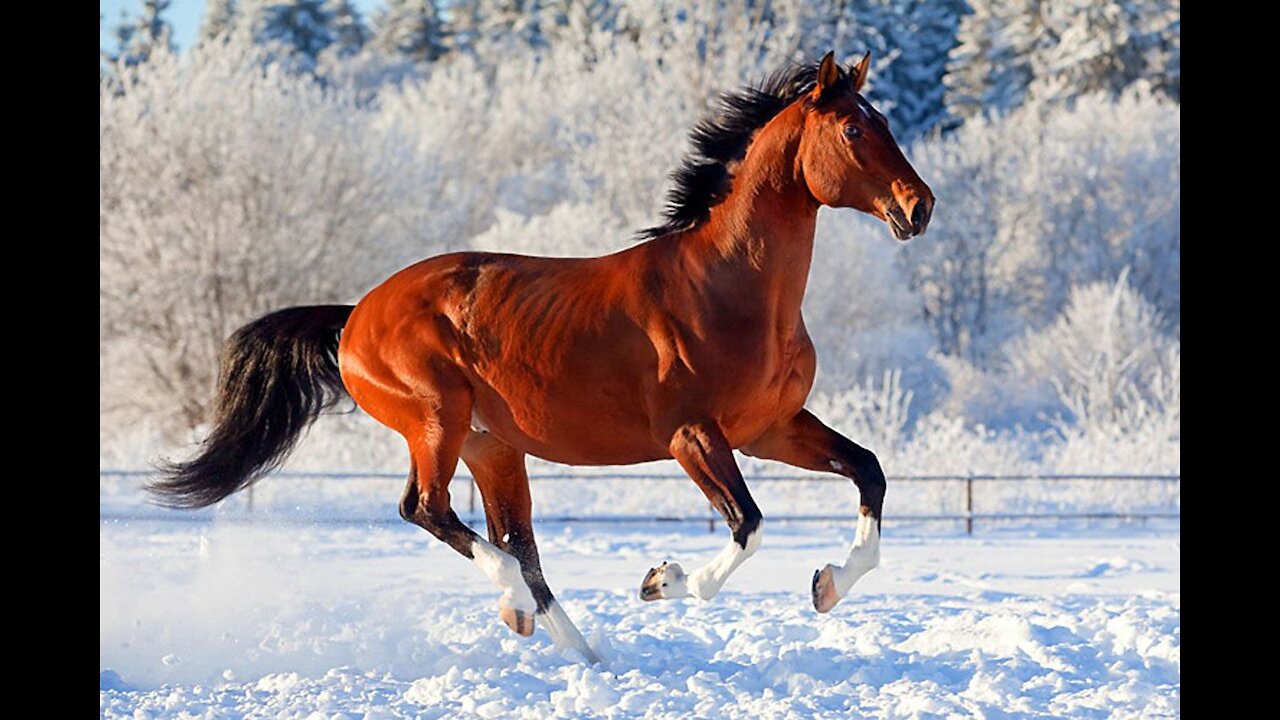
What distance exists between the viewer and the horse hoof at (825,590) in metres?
5.23

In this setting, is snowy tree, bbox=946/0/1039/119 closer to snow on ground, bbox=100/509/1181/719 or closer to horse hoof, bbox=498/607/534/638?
snow on ground, bbox=100/509/1181/719

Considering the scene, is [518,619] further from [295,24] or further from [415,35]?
[415,35]

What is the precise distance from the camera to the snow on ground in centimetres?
558

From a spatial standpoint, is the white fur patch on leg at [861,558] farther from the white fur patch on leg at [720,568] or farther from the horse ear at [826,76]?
the horse ear at [826,76]

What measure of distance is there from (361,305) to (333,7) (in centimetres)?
4321

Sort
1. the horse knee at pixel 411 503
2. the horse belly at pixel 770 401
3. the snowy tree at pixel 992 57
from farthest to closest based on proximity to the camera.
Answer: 1. the snowy tree at pixel 992 57
2. the horse knee at pixel 411 503
3. the horse belly at pixel 770 401

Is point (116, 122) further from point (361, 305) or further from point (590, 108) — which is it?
point (361, 305)

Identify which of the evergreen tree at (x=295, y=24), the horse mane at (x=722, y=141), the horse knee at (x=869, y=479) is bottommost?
the horse knee at (x=869, y=479)

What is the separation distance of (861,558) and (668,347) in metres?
1.05

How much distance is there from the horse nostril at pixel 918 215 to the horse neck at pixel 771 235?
1.80ft

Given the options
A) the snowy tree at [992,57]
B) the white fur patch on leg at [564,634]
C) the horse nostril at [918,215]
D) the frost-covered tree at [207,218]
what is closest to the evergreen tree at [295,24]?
the snowy tree at [992,57]

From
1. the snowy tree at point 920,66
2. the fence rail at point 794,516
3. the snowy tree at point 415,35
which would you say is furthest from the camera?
the snowy tree at point 415,35

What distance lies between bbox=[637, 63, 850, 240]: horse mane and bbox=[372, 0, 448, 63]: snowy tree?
135ft
